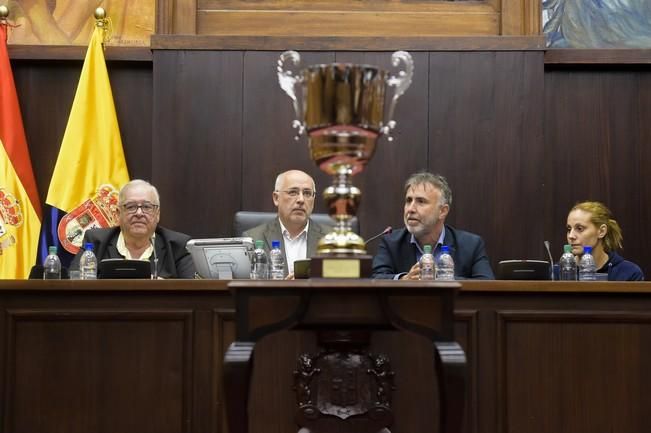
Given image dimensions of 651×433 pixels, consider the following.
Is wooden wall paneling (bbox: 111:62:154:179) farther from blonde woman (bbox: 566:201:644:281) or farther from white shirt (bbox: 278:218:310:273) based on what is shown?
blonde woman (bbox: 566:201:644:281)

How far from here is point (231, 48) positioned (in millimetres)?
6180

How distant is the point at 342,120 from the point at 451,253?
220cm

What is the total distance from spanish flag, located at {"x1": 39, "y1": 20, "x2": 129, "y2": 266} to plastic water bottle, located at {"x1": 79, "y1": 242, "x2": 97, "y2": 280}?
990 mm

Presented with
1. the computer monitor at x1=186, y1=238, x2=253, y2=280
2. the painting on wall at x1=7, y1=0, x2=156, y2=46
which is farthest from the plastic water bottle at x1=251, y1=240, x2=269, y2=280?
the painting on wall at x1=7, y1=0, x2=156, y2=46

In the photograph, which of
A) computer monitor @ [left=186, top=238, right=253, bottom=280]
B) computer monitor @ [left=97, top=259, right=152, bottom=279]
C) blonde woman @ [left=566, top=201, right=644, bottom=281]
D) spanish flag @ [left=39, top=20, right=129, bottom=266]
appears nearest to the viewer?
computer monitor @ [left=97, top=259, right=152, bottom=279]

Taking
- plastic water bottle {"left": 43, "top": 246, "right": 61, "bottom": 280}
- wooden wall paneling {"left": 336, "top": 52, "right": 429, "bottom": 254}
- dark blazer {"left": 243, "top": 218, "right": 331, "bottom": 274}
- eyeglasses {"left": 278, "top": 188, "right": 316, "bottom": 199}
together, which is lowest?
plastic water bottle {"left": 43, "top": 246, "right": 61, "bottom": 280}

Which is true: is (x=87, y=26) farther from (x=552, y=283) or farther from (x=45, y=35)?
(x=552, y=283)

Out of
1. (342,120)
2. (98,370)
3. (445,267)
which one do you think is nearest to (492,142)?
(445,267)

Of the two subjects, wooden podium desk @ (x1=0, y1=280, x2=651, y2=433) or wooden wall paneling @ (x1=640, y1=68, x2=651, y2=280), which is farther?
wooden wall paneling @ (x1=640, y1=68, x2=651, y2=280)

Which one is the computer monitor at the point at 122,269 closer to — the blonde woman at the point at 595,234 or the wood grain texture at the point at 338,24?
the blonde woman at the point at 595,234

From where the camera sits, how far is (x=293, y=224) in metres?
5.38

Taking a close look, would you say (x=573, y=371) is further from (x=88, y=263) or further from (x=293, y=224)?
(x=88, y=263)

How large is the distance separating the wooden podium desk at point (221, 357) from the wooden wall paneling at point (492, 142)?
2125 millimetres

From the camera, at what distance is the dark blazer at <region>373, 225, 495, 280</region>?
5.02 meters
